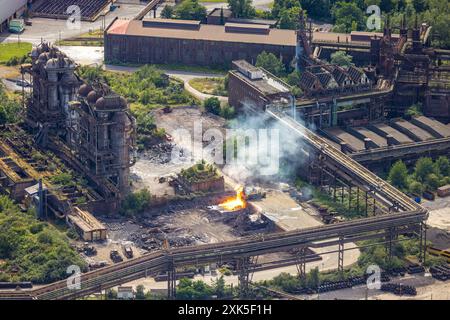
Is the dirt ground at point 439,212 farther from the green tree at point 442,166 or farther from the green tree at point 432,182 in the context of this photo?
the green tree at point 442,166

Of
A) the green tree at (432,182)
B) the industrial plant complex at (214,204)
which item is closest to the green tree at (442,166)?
the industrial plant complex at (214,204)

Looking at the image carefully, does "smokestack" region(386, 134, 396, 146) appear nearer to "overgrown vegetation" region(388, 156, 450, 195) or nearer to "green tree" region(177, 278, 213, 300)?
"overgrown vegetation" region(388, 156, 450, 195)

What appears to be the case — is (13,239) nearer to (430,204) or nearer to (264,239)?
(264,239)

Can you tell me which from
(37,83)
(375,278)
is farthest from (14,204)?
(375,278)

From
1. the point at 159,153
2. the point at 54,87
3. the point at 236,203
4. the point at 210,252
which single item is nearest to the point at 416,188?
the point at 236,203

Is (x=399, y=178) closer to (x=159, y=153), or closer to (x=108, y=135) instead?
(x=159, y=153)

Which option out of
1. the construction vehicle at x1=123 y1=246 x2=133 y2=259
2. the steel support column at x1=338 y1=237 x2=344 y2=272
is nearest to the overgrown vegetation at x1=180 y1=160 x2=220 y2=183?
the construction vehicle at x1=123 y1=246 x2=133 y2=259
